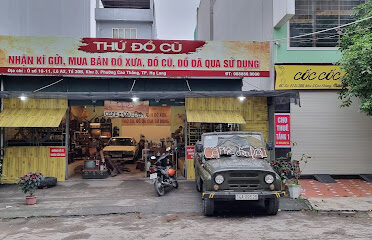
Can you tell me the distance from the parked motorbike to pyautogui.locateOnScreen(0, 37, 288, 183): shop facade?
2.64 m

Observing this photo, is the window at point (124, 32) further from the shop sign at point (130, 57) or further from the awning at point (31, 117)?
the awning at point (31, 117)

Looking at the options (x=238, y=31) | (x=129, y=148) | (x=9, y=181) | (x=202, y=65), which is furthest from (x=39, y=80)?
(x=238, y=31)

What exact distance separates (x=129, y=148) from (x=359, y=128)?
10818 millimetres

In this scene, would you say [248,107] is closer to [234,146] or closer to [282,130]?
[282,130]

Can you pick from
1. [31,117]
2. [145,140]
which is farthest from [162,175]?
[31,117]

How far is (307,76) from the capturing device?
1441 cm

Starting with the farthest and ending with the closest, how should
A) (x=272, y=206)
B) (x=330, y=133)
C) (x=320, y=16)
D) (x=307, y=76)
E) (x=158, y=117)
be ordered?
1. (x=158, y=117)
2. (x=320, y=16)
3. (x=330, y=133)
4. (x=307, y=76)
5. (x=272, y=206)

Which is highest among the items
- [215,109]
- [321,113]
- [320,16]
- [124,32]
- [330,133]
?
[124,32]

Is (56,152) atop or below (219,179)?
atop

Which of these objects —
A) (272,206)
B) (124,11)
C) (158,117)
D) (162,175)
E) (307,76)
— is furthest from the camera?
(124,11)

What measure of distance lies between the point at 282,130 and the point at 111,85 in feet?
24.8

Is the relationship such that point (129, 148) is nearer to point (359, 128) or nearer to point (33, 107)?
point (33, 107)

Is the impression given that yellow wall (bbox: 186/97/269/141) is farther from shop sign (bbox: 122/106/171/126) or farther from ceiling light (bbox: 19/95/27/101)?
shop sign (bbox: 122/106/171/126)

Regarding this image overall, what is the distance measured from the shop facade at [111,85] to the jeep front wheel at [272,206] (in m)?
5.24
